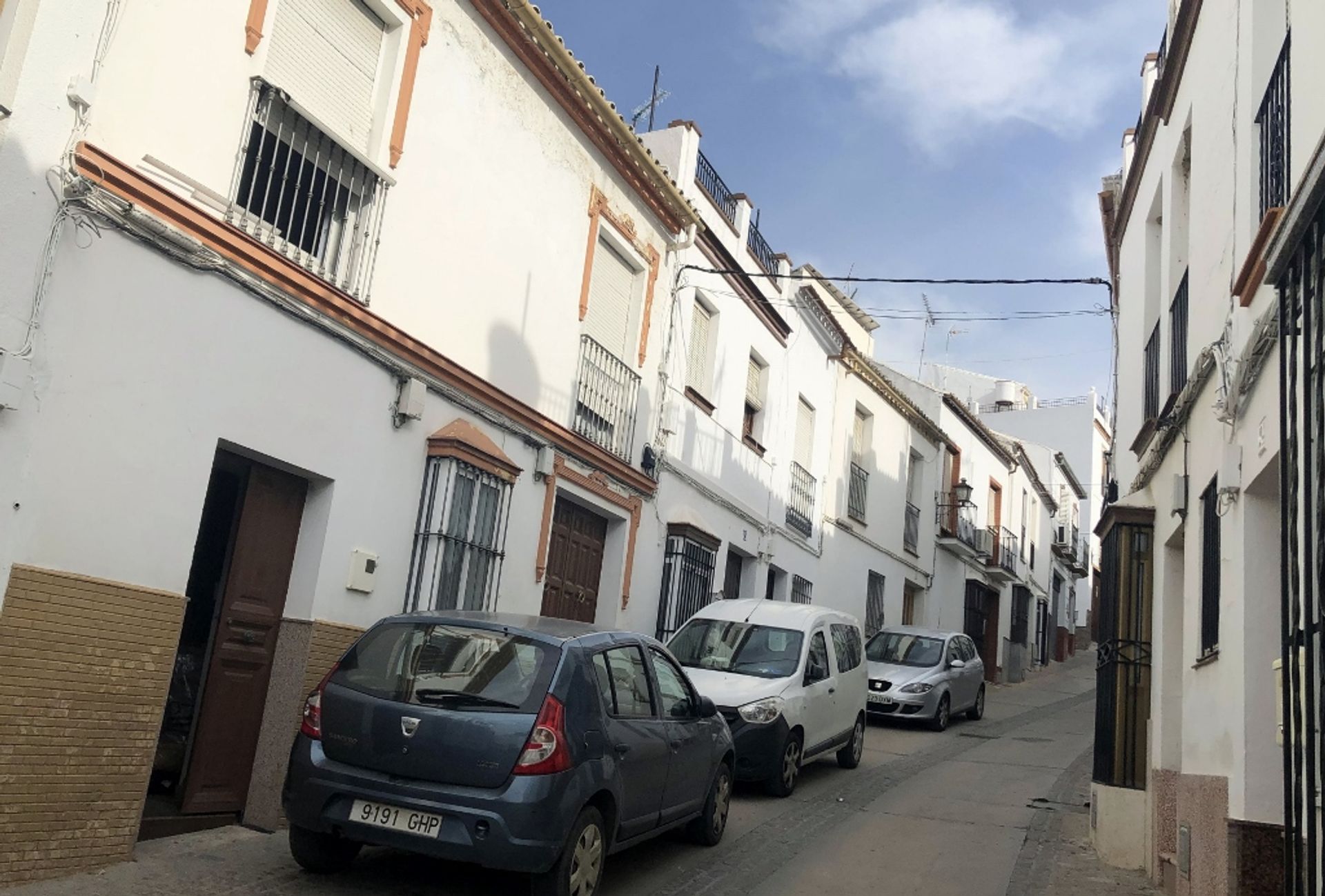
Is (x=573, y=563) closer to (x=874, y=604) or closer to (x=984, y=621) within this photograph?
(x=874, y=604)

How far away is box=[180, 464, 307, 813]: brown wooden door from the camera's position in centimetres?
736

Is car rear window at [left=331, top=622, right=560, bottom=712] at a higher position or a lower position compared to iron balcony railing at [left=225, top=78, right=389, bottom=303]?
lower

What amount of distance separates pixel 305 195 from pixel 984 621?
Answer: 23.8 m

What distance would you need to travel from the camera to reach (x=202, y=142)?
688 centimetres

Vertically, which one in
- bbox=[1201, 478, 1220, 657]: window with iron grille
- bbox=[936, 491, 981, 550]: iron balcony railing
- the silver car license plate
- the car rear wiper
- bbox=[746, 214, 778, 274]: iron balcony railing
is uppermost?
bbox=[746, 214, 778, 274]: iron balcony railing

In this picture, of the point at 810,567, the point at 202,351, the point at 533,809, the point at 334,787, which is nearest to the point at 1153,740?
the point at 533,809

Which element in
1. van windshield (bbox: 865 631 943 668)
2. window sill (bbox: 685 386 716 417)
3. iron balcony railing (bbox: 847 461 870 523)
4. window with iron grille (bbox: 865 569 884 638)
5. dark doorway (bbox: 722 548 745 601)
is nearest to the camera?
window sill (bbox: 685 386 716 417)

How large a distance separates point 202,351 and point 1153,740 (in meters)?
7.10

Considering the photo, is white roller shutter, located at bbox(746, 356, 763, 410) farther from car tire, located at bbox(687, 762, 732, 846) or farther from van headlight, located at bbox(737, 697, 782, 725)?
car tire, located at bbox(687, 762, 732, 846)

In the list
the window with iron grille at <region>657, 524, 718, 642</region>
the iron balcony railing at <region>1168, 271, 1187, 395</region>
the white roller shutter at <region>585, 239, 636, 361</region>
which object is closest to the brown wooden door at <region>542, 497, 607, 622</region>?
the window with iron grille at <region>657, 524, 718, 642</region>

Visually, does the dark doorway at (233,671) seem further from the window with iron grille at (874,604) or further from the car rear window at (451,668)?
the window with iron grille at (874,604)

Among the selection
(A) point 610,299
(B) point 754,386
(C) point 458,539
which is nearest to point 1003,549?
(B) point 754,386

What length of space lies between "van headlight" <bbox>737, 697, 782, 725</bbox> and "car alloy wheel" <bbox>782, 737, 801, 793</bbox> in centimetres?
34

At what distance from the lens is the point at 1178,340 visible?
29.7ft
